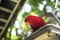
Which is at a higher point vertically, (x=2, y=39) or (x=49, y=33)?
(x=49, y=33)

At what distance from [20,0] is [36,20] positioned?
0.58 meters

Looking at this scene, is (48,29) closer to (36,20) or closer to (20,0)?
(36,20)

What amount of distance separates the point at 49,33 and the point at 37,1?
833 mm

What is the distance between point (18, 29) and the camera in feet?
5.77

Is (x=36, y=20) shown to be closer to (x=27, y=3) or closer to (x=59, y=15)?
(x=59, y=15)

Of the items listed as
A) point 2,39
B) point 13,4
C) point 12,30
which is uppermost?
point 13,4

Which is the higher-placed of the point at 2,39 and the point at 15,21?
the point at 15,21

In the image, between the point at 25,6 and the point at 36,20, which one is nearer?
the point at 36,20

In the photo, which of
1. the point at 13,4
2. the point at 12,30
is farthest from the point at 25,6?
the point at 12,30

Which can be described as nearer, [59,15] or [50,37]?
[50,37]

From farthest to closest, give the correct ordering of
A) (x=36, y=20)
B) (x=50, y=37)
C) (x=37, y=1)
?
(x=37, y=1)
(x=36, y=20)
(x=50, y=37)

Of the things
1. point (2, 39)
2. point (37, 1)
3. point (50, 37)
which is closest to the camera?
point (50, 37)

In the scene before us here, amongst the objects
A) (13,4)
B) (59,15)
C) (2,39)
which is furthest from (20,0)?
(59,15)

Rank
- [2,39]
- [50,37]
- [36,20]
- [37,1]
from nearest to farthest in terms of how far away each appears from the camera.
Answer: [50,37], [36,20], [37,1], [2,39]
